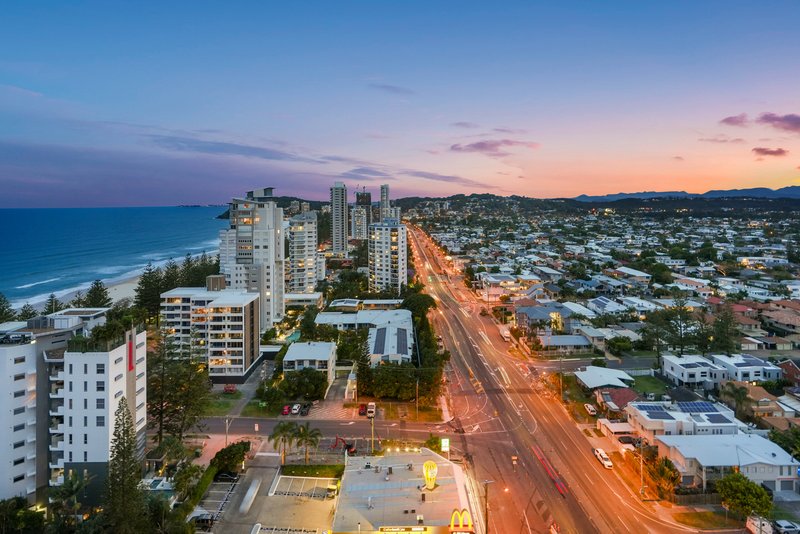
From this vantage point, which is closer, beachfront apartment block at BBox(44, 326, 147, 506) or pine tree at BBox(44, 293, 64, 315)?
beachfront apartment block at BBox(44, 326, 147, 506)

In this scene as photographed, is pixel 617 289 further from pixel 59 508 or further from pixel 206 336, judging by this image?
pixel 59 508

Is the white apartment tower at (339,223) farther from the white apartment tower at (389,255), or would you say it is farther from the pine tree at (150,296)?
the pine tree at (150,296)

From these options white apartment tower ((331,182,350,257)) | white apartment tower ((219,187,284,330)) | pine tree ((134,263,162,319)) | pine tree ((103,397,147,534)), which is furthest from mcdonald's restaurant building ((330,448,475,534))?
white apartment tower ((331,182,350,257))

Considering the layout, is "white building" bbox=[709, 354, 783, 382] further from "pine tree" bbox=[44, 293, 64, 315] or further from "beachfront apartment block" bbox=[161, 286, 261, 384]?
"pine tree" bbox=[44, 293, 64, 315]

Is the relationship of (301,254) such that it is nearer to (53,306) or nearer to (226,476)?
(53,306)

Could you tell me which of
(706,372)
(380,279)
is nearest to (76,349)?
(706,372)

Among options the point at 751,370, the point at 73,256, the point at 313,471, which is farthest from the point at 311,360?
the point at 73,256
